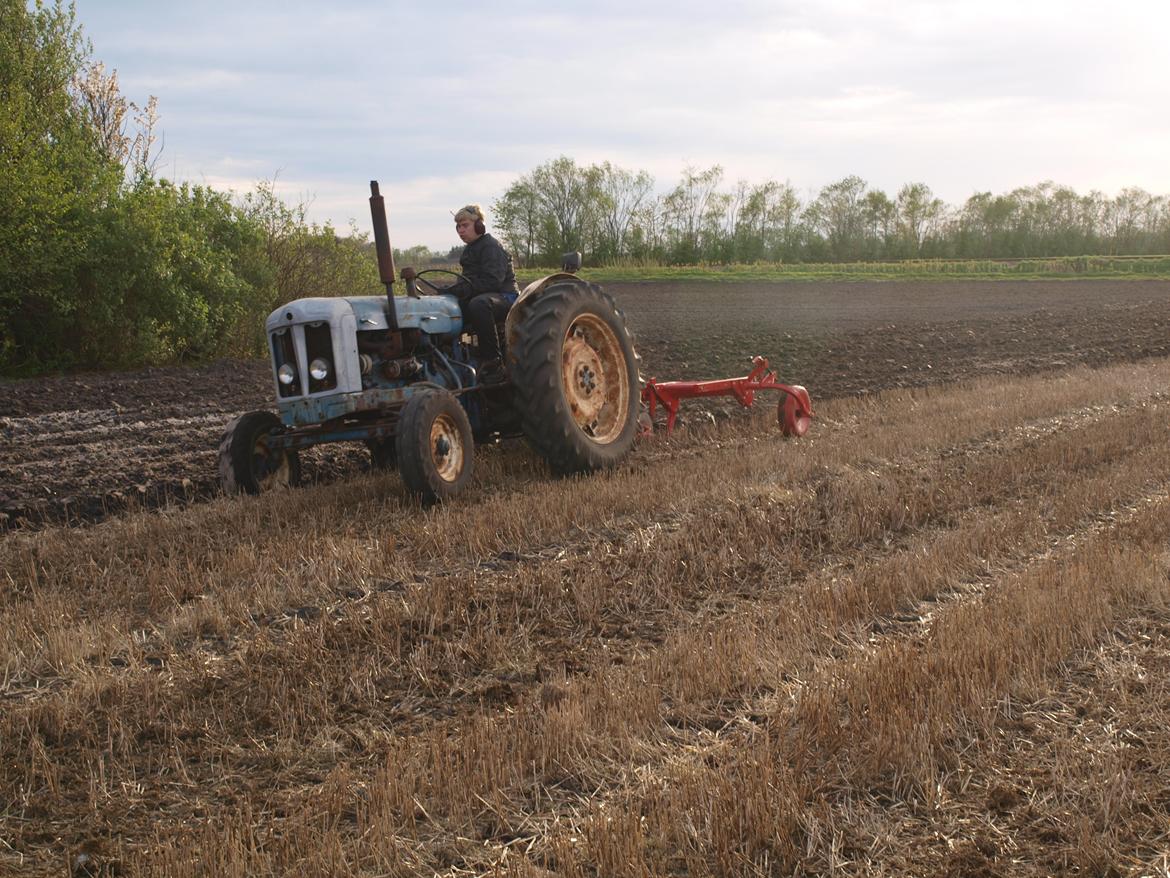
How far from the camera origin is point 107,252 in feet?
46.4

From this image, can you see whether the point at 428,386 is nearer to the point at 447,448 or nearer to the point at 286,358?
the point at 447,448

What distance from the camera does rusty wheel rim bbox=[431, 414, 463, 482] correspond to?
20.4 feet

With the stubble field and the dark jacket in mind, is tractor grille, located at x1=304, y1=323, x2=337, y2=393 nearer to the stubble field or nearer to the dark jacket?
the stubble field

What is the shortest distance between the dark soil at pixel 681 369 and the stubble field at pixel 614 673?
389mm

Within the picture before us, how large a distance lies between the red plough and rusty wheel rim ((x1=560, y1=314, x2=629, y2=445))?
82 centimetres

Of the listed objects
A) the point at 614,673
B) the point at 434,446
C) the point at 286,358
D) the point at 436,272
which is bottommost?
the point at 614,673

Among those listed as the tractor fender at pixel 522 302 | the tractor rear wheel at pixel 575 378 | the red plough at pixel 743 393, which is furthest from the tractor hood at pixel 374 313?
the red plough at pixel 743 393

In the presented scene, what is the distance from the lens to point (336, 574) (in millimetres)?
5047

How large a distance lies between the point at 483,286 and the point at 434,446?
5.01ft

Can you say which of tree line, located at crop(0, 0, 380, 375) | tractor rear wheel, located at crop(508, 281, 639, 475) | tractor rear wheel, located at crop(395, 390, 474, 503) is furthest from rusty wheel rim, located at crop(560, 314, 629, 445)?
tree line, located at crop(0, 0, 380, 375)

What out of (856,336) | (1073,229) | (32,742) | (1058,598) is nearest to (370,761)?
(32,742)

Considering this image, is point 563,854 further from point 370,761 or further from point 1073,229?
point 1073,229

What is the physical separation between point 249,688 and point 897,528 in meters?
3.65

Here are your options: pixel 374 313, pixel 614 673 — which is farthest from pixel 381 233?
pixel 614 673
